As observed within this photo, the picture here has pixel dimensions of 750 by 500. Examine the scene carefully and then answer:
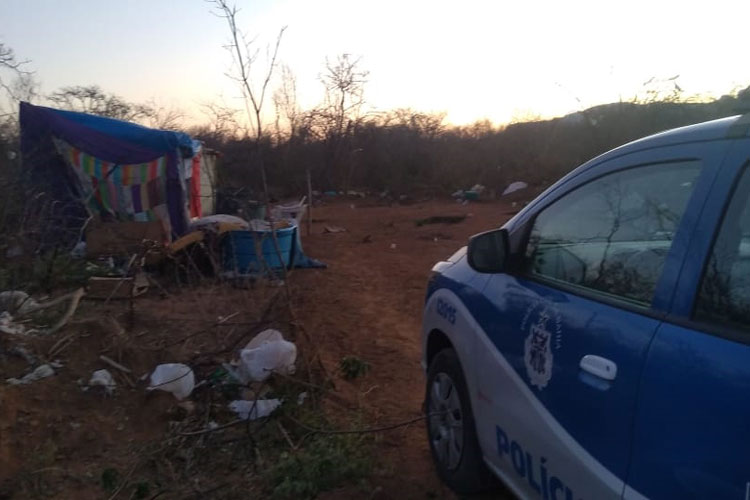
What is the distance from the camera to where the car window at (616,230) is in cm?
233

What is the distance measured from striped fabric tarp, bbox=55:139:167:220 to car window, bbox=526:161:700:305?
9415 millimetres

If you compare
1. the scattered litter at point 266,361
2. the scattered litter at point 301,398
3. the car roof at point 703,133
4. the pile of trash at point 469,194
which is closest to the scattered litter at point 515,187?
the pile of trash at point 469,194

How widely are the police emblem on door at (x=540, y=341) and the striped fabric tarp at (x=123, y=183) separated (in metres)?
9.72

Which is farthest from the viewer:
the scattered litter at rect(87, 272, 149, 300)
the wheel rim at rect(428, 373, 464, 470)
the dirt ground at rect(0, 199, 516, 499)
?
the scattered litter at rect(87, 272, 149, 300)

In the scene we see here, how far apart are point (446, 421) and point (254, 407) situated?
149 cm

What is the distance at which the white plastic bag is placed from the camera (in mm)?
5148

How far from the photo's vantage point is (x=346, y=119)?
1008 inches

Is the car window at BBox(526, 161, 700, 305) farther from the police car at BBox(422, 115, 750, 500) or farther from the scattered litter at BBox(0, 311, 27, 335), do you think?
the scattered litter at BBox(0, 311, 27, 335)

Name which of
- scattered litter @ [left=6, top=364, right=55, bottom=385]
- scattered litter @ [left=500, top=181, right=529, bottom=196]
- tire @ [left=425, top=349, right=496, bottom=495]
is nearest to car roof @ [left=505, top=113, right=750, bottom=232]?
tire @ [left=425, top=349, right=496, bottom=495]

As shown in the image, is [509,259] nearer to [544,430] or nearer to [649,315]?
[544,430]

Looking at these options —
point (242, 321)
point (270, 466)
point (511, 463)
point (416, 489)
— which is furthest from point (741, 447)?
point (242, 321)

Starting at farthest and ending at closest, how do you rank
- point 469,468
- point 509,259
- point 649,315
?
1. point 469,468
2. point 509,259
3. point 649,315

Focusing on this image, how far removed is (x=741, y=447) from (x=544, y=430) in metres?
0.97

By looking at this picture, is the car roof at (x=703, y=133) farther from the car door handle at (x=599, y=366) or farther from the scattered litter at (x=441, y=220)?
the scattered litter at (x=441, y=220)
